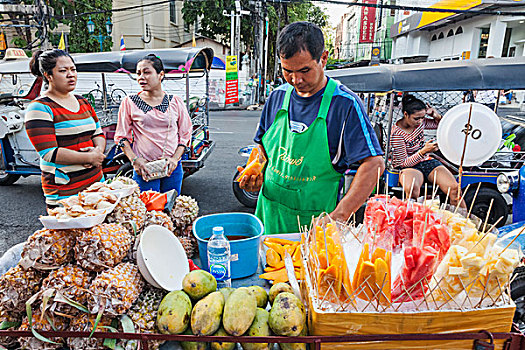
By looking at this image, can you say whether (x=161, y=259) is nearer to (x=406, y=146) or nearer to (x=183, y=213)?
(x=183, y=213)

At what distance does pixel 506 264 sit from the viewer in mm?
1210

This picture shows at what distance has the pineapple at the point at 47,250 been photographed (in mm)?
1341

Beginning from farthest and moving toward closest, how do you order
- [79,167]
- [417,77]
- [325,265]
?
[417,77]
[79,167]
[325,265]

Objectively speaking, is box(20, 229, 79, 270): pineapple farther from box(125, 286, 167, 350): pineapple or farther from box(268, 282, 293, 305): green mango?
box(268, 282, 293, 305): green mango

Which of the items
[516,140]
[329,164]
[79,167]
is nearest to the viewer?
[329,164]

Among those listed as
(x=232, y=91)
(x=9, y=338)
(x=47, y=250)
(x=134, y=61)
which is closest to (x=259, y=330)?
(x=47, y=250)

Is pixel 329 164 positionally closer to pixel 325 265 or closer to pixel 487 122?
pixel 325 265

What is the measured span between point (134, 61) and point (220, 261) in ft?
19.7

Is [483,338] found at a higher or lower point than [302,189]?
lower

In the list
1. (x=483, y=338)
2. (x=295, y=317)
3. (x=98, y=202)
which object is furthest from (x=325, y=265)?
(x=98, y=202)

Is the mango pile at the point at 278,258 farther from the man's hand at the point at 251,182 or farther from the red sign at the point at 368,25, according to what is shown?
the red sign at the point at 368,25

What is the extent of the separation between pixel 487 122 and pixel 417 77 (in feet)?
4.40

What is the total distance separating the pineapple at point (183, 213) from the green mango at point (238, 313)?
79 centimetres

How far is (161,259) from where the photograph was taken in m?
1.57
